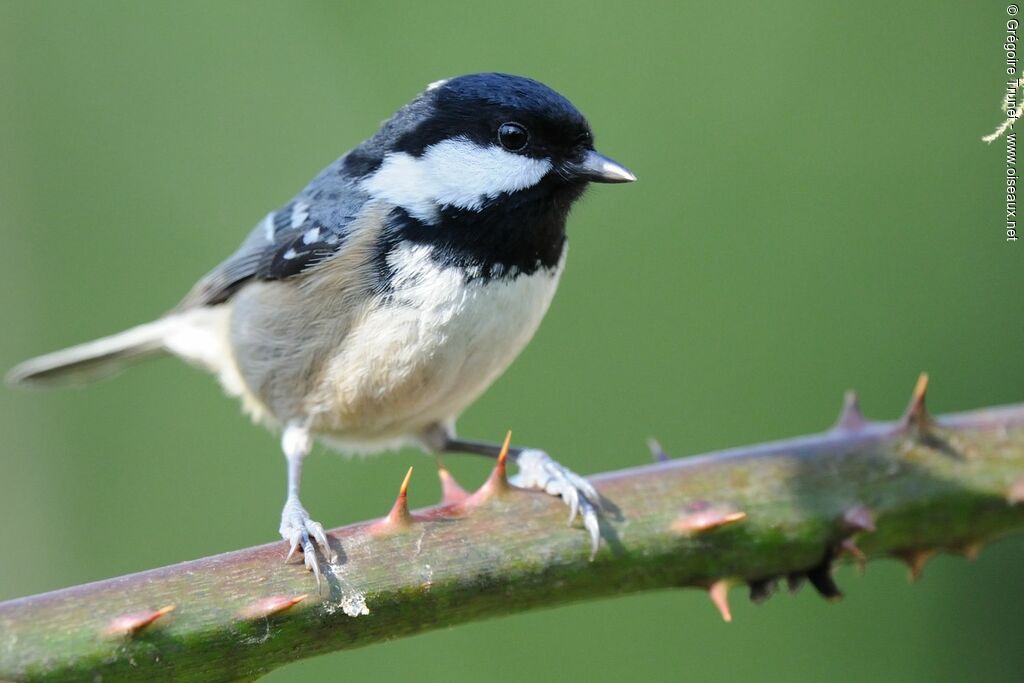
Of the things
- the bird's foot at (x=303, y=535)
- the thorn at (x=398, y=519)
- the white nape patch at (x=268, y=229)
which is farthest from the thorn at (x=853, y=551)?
the white nape patch at (x=268, y=229)

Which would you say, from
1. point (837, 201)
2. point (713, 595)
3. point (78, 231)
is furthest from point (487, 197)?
point (78, 231)

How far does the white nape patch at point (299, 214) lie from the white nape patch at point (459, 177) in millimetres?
346

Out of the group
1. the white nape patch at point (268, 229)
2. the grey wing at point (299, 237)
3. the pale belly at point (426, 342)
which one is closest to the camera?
the pale belly at point (426, 342)

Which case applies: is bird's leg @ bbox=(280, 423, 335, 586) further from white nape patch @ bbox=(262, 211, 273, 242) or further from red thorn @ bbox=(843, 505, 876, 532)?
red thorn @ bbox=(843, 505, 876, 532)

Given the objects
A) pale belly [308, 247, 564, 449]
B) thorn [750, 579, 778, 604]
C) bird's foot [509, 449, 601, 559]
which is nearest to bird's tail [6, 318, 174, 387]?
pale belly [308, 247, 564, 449]

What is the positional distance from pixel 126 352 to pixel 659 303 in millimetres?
1586

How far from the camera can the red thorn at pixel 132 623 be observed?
123cm

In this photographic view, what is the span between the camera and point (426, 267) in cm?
209

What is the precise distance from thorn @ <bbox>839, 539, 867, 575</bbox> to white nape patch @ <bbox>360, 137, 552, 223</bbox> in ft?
3.04

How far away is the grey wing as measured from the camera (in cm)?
231

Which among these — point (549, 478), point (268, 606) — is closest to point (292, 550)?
point (268, 606)

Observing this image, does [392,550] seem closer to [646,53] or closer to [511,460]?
[511,460]

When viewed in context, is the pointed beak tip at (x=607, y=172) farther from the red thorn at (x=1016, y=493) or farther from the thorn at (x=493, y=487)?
the red thorn at (x=1016, y=493)

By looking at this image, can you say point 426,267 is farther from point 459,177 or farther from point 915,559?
point 915,559
